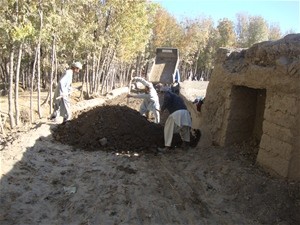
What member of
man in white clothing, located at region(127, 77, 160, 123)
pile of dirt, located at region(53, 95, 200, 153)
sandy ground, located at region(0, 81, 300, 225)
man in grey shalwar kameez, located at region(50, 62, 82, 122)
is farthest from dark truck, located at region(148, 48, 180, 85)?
sandy ground, located at region(0, 81, 300, 225)

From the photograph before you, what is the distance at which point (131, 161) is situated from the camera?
7469 millimetres

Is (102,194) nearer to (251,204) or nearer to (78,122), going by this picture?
(251,204)

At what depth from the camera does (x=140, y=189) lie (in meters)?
5.98

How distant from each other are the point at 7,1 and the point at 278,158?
27.8 ft

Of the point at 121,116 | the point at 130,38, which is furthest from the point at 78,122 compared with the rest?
the point at 130,38

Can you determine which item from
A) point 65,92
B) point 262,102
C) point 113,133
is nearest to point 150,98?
point 113,133

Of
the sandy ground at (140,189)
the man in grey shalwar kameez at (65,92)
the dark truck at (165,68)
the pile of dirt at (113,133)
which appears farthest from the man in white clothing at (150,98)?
the dark truck at (165,68)

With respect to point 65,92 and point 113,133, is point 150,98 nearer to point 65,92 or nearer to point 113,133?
point 113,133

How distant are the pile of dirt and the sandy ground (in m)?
0.75

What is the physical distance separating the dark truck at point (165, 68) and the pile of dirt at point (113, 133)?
11.1m

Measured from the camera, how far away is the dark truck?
2141 centimetres

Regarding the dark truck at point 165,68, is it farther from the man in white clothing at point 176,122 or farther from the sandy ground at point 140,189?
the sandy ground at point 140,189

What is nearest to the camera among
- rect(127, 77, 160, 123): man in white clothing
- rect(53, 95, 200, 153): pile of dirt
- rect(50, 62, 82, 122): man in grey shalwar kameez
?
rect(53, 95, 200, 153): pile of dirt

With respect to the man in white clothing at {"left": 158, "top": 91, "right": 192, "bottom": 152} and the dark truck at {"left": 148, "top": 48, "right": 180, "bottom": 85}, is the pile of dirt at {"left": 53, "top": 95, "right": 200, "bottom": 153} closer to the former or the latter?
the man in white clothing at {"left": 158, "top": 91, "right": 192, "bottom": 152}
